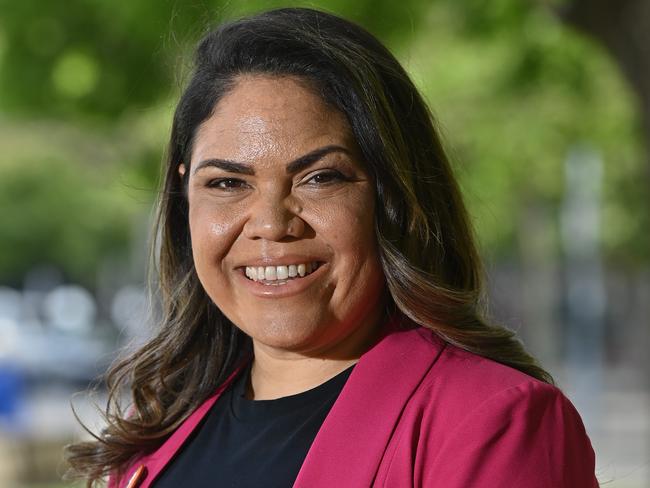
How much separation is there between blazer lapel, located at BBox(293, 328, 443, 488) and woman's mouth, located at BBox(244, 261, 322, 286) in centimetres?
20

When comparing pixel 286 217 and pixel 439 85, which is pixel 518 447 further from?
pixel 439 85

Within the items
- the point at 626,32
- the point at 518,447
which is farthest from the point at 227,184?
the point at 626,32

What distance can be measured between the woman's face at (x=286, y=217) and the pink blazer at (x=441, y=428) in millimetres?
143

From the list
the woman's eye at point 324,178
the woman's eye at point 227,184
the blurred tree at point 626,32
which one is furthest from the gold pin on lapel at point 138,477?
the blurred tree at point 626,32

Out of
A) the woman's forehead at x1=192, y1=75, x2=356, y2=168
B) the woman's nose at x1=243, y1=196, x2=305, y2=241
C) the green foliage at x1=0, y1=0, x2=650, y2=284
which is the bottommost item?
the woman's nose at x1=243, y1=196, x2=305, y2=241

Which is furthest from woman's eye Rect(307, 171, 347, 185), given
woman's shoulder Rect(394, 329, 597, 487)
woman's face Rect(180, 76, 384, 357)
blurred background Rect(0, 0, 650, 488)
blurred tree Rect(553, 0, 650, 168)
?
blurred tree Rect(553, 0, 650, 168)

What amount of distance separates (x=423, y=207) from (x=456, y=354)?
32 cm

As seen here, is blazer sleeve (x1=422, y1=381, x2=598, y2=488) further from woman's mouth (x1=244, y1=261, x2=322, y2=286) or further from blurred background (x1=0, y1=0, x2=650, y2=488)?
blurred background (x1=0, y1=0, x2=650, y2=488)

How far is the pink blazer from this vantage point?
80.3 inches

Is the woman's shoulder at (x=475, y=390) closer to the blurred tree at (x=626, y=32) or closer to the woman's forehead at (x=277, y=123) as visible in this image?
the woman's forehead at (x=277, y=123)

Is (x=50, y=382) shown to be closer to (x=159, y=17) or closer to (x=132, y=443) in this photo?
(x=159, y=17)

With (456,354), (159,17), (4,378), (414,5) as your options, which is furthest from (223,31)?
(4,378)

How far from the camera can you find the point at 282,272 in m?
2.38

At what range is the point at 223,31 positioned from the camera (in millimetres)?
2639
